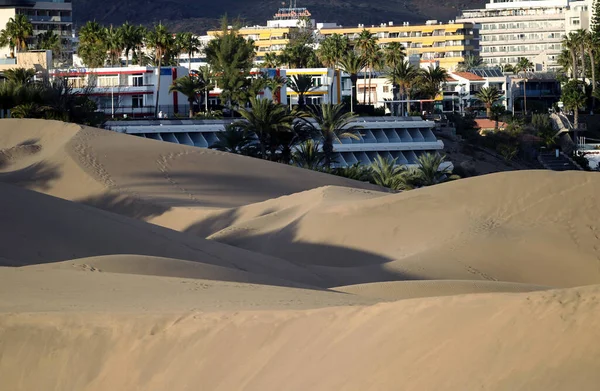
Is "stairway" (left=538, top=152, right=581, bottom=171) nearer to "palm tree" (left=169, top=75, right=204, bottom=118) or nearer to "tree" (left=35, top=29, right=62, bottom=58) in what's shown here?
"palm tree" (left=169, top=75, right=204, bottom=118)

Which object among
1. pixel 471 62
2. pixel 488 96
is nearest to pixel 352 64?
pixel 488 96

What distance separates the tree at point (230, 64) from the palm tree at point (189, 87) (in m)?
1.77

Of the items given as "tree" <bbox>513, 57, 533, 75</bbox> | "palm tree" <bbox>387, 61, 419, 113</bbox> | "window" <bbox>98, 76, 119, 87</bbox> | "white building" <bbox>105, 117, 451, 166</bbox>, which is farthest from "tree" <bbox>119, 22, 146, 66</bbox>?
"tree" <bbox>513, 57, 533, 75</bbox>

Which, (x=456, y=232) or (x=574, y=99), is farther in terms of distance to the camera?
(x=574, y=99)

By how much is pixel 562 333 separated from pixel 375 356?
154 centimetres

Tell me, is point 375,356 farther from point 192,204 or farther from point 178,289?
point 192,204

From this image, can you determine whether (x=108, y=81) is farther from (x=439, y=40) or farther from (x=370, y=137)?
(x=439, y=40)

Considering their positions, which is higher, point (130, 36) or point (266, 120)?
point (130, 36)


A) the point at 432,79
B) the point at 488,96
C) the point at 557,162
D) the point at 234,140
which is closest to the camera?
the point at 234,140

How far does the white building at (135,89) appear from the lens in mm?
81188

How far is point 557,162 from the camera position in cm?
8519

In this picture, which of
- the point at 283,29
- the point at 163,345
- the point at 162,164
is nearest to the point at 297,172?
the point at 162,164

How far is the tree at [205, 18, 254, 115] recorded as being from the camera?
79.9 metres

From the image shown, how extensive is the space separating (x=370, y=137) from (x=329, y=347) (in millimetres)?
60492
